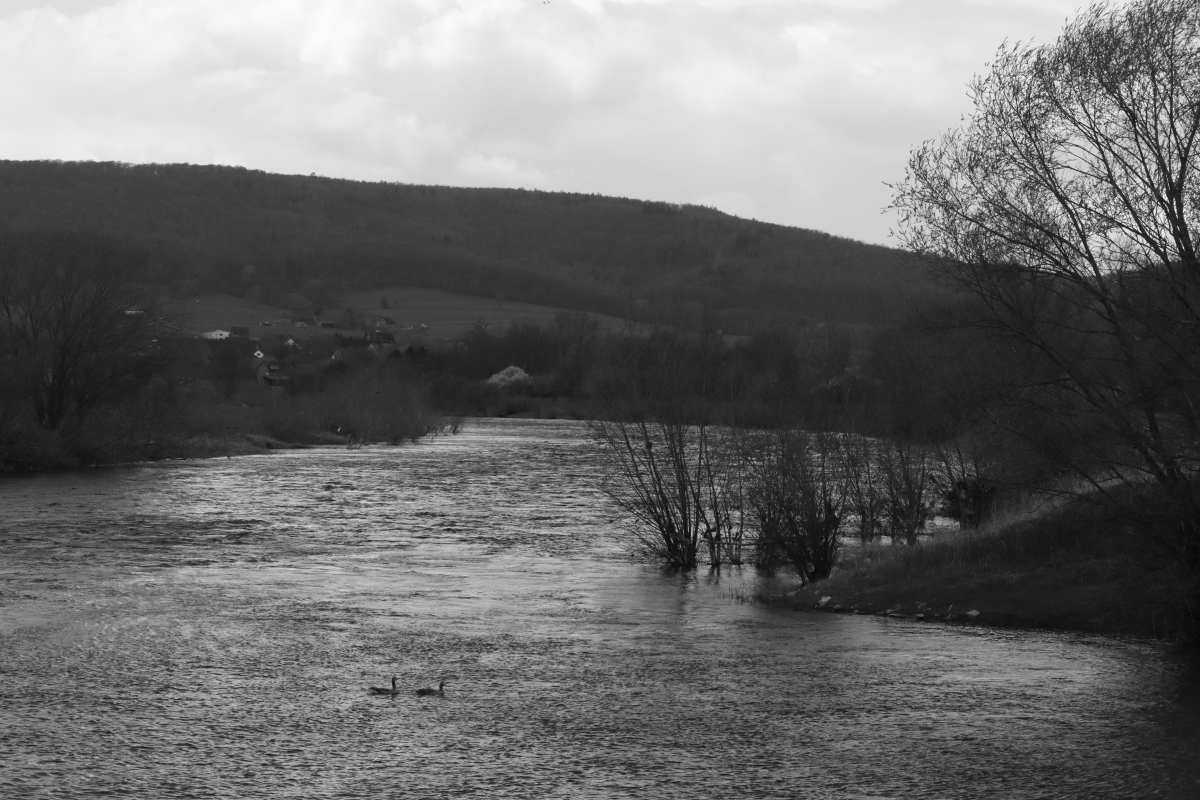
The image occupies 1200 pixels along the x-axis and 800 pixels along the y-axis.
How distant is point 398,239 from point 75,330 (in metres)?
121

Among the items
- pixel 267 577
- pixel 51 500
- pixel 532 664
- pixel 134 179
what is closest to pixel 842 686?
pixel 532 664

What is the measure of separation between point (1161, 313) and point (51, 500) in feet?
113

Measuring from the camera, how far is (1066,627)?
21.0m

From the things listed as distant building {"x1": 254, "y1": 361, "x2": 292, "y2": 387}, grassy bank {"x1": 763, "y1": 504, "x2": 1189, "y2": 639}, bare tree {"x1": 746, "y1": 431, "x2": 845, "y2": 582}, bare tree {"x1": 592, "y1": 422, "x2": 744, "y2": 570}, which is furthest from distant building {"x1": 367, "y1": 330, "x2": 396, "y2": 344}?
grassy bank {"x1": 763, "y1": 504, "x2": 1189, "y2": 639}

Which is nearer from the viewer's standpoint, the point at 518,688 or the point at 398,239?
the point at 518,688

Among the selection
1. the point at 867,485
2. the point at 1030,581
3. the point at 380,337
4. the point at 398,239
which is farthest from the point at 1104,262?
the point at 398,239

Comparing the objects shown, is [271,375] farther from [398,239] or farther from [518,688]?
[518,688]

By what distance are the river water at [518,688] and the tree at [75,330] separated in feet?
95.7

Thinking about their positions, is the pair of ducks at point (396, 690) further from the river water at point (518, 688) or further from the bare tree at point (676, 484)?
the bare tree at point (676, 484)

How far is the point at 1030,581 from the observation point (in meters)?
22.8

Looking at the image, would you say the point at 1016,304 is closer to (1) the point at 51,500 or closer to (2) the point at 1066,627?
(2) the point at 1066,627

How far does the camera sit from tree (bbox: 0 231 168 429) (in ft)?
187

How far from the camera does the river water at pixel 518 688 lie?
11930 millimetres

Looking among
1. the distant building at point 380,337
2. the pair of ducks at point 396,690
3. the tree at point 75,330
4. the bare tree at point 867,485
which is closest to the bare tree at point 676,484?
the bare tree at point 867,485
